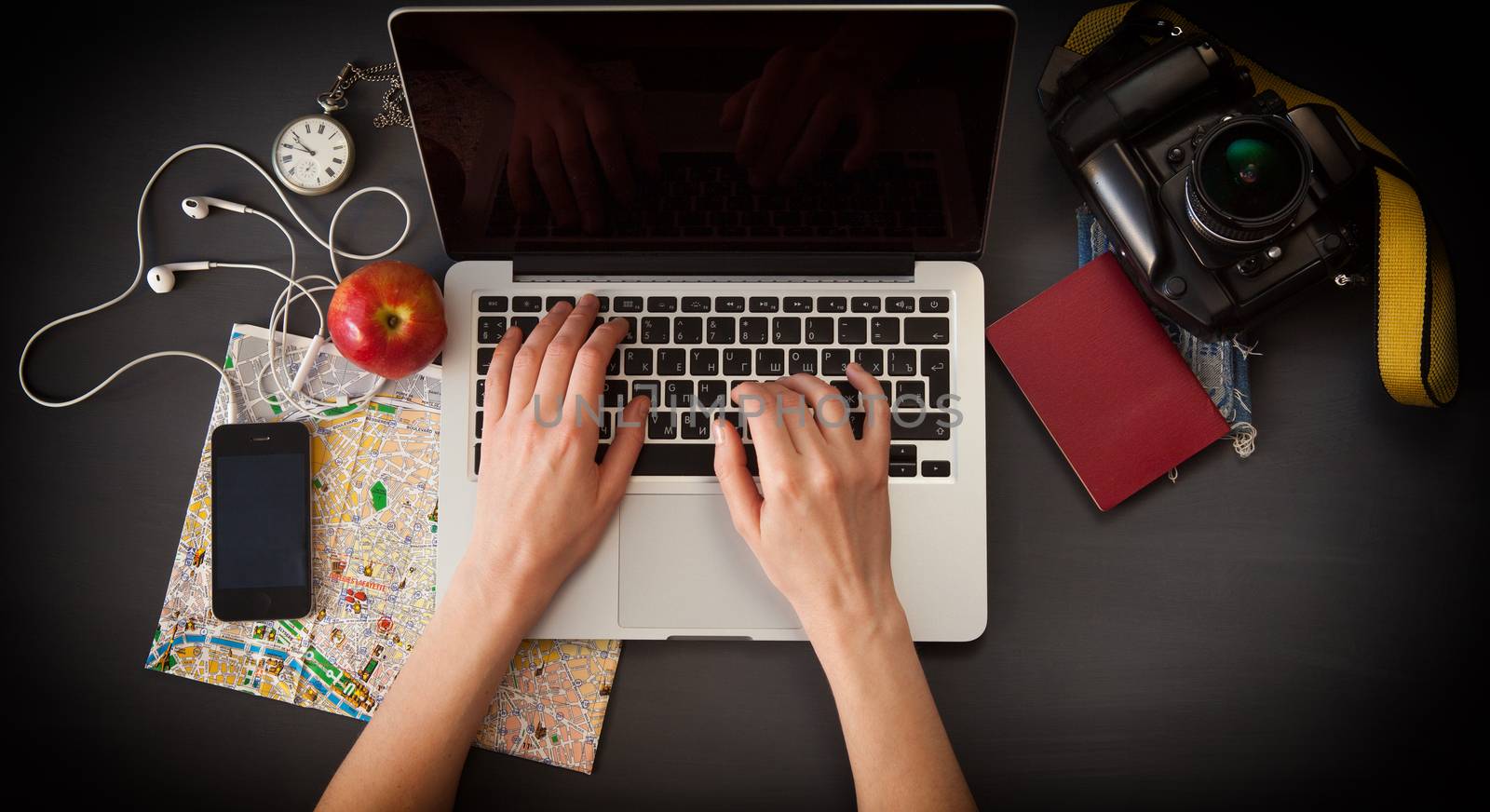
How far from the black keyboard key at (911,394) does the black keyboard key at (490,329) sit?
440 millimetres

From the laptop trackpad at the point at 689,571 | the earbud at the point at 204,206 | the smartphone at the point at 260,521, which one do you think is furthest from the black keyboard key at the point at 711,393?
the earbud at the point at 204,206

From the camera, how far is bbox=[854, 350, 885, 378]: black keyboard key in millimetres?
907

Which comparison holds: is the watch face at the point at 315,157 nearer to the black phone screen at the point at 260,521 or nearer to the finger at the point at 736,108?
the black phone screen at the point at 260,521

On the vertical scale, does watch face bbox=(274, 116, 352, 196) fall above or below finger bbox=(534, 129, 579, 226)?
above

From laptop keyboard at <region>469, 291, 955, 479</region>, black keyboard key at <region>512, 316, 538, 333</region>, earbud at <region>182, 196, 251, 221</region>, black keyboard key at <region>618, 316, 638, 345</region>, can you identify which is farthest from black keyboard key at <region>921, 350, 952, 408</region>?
earbud at <region>182, 196, 251, 221</region>

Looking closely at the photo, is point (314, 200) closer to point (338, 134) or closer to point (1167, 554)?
point (338, 134)

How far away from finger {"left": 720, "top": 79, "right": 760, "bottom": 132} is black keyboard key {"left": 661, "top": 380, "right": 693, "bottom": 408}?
0.27 metres

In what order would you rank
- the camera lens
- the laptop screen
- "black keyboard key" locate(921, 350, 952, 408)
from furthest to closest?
"black keyboard key" locate(921, 350, 952, 408) < the camera lens < the laptop screen

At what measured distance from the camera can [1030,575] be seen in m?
0.92

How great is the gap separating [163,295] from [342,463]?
0.31 m

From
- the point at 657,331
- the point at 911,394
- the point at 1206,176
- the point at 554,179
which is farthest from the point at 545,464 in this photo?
the point at 1206,176

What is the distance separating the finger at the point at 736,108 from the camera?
75cm

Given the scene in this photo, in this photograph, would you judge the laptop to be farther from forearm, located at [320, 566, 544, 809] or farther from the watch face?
the watch face

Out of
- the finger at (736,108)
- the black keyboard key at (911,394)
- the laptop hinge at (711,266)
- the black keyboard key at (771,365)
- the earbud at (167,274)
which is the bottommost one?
the black keyboard key at (911,394)
